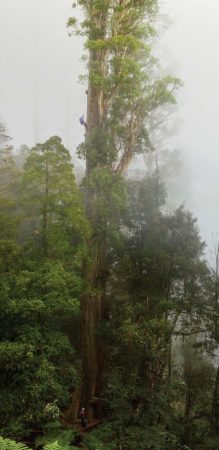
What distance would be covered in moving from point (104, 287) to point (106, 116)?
612cm

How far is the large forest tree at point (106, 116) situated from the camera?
1284cm

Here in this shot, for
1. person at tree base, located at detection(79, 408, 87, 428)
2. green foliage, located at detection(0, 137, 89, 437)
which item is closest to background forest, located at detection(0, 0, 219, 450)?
green foliage, located at detection(0, 137, 89, 437)

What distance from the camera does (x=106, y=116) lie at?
574 inches

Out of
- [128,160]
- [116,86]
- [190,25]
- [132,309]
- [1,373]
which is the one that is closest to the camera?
[1,373]

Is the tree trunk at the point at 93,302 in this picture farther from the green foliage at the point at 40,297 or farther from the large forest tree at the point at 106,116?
the green foliage at the point at 40,297

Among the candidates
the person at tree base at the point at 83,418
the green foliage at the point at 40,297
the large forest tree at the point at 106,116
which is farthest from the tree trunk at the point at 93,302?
the green foliage at the point at 40,297

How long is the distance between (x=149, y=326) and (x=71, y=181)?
467 centimetres

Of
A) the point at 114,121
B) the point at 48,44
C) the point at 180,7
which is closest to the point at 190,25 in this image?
the point at 180,7

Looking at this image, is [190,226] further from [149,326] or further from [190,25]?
[190,25]

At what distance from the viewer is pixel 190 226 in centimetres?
1420

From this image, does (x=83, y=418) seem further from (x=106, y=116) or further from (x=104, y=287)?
(x=106, y=116)

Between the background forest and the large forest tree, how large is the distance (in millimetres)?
42

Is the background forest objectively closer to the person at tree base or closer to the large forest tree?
the large forest tree

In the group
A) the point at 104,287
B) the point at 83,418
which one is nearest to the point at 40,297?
the point at 104,287
